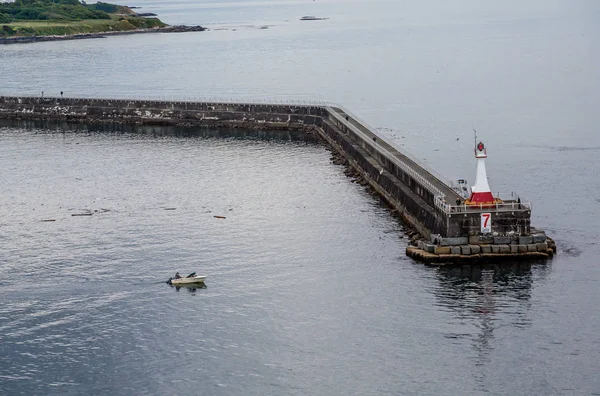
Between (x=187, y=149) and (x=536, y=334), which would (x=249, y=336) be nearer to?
(x=536, y=334)

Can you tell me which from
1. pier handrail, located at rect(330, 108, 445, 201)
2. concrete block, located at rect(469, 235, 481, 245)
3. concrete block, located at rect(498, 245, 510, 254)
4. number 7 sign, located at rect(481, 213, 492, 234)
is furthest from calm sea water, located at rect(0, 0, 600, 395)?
pier handrail, located at rect(330, 108, 445, 201)

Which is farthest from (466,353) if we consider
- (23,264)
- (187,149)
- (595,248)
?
(187,149)

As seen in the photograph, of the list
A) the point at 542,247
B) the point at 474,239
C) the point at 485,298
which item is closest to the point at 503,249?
the point at 474,239

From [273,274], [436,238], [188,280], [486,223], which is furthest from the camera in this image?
[436,238]

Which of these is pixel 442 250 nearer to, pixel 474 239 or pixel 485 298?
pixel 474 239

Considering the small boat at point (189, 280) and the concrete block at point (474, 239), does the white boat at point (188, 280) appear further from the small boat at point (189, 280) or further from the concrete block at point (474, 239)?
the concrete block at point (474, 239)

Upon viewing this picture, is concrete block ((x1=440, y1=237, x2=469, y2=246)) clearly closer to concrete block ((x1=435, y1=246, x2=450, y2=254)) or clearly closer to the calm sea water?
concrete block ((x1=435, y1=246, x2=450, y2=254))

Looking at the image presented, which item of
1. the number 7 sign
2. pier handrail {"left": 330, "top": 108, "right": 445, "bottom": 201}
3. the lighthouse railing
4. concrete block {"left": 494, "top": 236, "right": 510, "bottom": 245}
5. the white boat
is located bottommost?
the white boat
